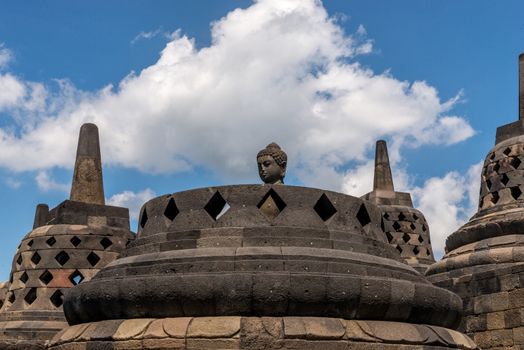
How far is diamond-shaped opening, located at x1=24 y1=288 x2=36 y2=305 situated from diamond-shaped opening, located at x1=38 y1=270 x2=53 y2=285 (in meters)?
0.22

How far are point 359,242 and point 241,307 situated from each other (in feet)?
A: 4.92

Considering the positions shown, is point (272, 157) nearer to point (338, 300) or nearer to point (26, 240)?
point (338, 300)

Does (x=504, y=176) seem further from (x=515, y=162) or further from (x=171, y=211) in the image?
(x=171, y=211)

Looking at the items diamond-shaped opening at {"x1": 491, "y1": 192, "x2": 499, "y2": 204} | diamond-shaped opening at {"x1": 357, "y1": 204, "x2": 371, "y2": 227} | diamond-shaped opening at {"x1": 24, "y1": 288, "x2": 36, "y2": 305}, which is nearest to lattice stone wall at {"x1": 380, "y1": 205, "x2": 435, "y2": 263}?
diamond-shaped opening at {"x1": 491, "y1": 192, "x2": 499, "y2": 204}

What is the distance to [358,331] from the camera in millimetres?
5746

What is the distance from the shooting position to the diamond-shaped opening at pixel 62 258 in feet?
41.9

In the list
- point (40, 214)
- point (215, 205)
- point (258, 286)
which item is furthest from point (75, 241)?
point (258, 286)

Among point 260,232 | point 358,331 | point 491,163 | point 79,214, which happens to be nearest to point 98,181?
point 79,214

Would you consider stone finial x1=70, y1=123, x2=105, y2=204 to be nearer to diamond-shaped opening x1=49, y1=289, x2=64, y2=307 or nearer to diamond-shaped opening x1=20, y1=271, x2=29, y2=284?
diamond-shaped opening x1=20, y1=271, x2=29, y2=284

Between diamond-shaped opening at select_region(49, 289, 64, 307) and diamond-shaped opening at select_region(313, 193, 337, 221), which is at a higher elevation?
diamond-shaped opening at select_region(49, 289, 64, 307)

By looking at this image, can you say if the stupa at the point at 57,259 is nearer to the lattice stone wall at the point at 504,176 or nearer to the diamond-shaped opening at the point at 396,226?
the lattice stone wall at the point at 504,176

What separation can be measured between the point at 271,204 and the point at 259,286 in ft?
3.71

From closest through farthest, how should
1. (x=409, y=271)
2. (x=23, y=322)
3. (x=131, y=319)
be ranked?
1. (x=131, y=319)
2. (x=409, y=271)
3. (x=23, y=322)

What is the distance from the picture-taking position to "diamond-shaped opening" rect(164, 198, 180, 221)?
686 centimetres
